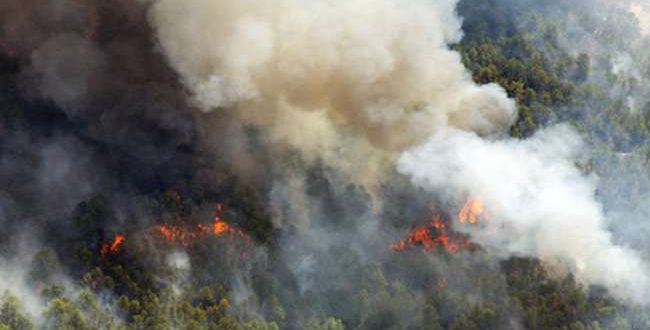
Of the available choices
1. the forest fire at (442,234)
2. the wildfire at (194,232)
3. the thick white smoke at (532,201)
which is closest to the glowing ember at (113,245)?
the wildfire at (194,232)

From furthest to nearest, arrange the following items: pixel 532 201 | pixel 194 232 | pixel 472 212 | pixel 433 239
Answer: pixel 433 239 → pixel 472 212 → pixel 194 232 → pixel 532 201

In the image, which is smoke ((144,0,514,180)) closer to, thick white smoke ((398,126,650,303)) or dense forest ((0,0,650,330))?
dense forest ((0,0,650,330))

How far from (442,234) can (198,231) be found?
1117 cm

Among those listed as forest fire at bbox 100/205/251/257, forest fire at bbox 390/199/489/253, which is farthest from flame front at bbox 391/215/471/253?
forest fire at bbox 100/205/251/257

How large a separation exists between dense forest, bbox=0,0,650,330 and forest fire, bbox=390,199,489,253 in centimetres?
26

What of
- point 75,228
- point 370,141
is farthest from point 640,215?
point 75,228

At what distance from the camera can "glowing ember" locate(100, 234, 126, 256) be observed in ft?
134

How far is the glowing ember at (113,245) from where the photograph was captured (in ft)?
134

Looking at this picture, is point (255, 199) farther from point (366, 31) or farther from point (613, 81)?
point (613, 81)

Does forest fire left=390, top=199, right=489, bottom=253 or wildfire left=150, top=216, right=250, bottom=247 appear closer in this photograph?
wildfire left=150, top=216, right=250, bottom=247

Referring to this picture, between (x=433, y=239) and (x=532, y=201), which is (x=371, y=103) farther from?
(x=532, y=201)

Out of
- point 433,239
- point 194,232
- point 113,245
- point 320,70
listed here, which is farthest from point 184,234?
point 433,239

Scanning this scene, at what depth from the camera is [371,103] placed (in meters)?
45.2

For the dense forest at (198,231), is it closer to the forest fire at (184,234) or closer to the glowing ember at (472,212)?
the forest fire at (184,234)
